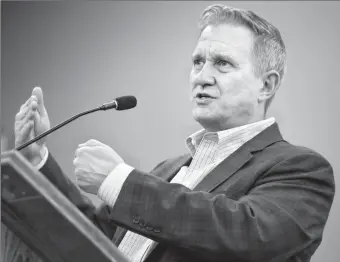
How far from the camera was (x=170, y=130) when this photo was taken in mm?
1979

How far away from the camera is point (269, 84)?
4.68 ft

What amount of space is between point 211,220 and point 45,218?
345 millimetres

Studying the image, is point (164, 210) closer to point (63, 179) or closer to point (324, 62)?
point (63, 179)

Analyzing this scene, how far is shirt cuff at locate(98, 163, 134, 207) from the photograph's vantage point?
950mm

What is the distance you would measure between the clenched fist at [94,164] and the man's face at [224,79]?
40cm

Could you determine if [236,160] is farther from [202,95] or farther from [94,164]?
[94,164]

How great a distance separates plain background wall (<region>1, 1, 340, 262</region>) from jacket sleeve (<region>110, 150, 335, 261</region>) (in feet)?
2.66

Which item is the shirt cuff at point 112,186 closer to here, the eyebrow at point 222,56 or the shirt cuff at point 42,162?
the shirt cuff at point 42,162

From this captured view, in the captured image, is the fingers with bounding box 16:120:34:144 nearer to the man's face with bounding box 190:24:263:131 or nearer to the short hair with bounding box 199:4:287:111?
the man's face with bounding box 190:24:263:131

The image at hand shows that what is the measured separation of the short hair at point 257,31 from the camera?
4.50 ft

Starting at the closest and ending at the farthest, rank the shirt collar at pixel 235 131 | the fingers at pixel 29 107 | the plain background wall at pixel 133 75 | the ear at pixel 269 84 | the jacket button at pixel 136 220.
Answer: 1. the jacket button at pixel 136 220
2. the fingers at pixel 29 107
3. the shirt collar at pixel 235 131
4. the ear at pixel 269 84
5. the plain background wall at pixel 133 75

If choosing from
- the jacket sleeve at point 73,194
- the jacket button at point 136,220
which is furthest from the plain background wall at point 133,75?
the jacket button at point 136,220

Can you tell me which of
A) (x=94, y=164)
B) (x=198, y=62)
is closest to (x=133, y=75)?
(x=198, y=62)

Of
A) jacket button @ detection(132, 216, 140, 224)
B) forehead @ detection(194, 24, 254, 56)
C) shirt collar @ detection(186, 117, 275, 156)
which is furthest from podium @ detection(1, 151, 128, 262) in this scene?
forehead @ detection(194, 24, 254, 56)
